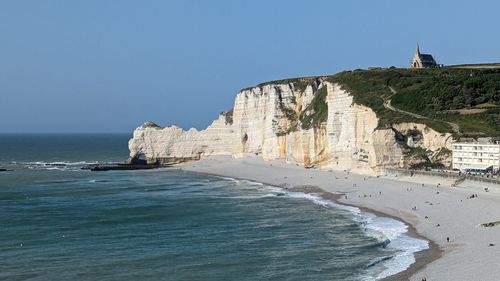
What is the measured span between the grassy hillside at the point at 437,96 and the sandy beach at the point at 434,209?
7.84 m

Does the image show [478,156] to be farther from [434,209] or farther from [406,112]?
[406,112]

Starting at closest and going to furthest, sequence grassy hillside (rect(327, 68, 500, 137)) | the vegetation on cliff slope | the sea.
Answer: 1. the sea
2. grassy hillside (rect(327, 68, 500, 137))
3. the vegetation on cliff slope

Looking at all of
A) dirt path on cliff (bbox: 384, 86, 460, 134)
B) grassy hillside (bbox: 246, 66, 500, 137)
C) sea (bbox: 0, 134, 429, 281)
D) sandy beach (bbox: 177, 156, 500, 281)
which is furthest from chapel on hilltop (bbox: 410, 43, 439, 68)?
sea (bbox: 0, 134, 429, 281)

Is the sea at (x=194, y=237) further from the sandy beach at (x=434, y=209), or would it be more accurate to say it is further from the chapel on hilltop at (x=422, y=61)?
the chapel on hilltop at (x=422, y=61)

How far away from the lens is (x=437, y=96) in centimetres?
6562

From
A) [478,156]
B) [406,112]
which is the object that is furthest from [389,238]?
[406,112]

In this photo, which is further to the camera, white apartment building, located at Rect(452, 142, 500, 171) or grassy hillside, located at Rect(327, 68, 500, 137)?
grassy hillside, located at Rect(327, 68, 500, 137)

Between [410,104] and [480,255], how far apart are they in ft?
131

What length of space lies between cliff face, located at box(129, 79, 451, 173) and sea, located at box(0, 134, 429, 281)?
9.83 meters

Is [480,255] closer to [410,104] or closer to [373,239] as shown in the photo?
[373,239]

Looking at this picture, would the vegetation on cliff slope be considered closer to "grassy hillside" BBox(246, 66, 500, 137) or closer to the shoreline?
"grassy hillside" BBox(246, 66, 500, 137)

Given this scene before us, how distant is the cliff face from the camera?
187 feet

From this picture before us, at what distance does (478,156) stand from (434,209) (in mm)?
13201

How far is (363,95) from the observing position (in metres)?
A: 68.8
